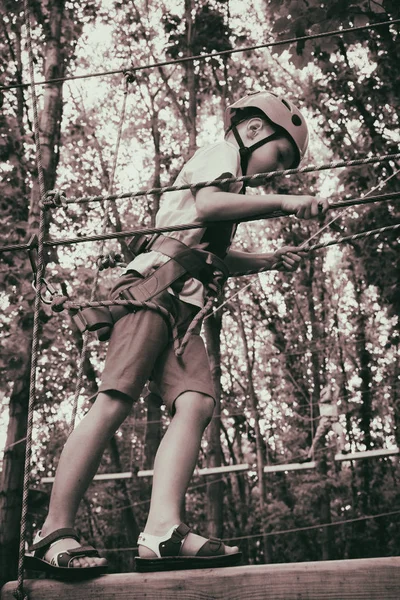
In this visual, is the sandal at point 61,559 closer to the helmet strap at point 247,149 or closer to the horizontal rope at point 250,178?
the horizontal rope at point 250,178

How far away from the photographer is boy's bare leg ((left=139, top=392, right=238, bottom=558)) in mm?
1825

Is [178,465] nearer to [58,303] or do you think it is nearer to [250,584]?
[250,584]

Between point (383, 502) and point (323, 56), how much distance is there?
1002 cm

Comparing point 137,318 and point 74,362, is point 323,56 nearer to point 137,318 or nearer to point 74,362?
point 137,318

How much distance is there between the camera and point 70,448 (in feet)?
6.36

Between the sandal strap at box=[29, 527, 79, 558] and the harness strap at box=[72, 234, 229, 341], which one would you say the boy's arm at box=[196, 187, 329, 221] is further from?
the sandal strap at box=[29, 527, 79, 558]

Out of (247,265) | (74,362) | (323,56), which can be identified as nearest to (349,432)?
(74,362)

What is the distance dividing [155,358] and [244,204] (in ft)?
1.65

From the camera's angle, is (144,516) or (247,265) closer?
(247,265)

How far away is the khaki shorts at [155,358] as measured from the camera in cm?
201

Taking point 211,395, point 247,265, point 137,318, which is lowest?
point 211,395

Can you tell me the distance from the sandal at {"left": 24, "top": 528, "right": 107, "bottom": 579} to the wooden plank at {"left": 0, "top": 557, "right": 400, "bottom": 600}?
2 cm

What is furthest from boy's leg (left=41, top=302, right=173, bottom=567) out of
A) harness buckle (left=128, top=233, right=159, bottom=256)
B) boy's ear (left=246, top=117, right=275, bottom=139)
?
boy's ear (left=246, top=117, right=275, bottom=139)

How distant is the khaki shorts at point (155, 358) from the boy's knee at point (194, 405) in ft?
0.05
